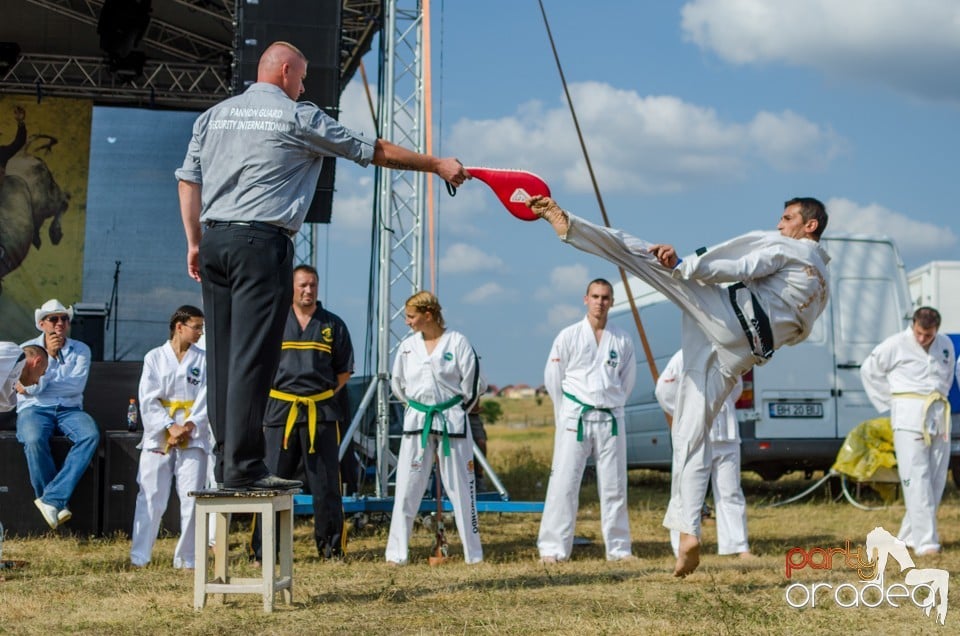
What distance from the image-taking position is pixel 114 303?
14.2m

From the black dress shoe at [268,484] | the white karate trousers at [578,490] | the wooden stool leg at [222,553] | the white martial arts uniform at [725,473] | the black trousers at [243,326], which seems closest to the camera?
the black trousers at [243,326]

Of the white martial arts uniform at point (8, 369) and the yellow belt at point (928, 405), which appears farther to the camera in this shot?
the yellow belt at point (928, 405)

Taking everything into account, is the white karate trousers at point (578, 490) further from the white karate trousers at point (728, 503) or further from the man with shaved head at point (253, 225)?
the man with shaved head at point (253, 225)

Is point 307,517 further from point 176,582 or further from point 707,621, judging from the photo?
point 707,621

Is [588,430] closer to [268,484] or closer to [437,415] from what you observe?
[437,415]

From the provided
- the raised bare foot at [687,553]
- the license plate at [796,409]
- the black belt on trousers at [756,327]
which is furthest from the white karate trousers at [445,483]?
the license plate at [796,409]

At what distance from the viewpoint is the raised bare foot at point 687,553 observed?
17.8 feet

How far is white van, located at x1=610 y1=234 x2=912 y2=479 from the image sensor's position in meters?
11.6

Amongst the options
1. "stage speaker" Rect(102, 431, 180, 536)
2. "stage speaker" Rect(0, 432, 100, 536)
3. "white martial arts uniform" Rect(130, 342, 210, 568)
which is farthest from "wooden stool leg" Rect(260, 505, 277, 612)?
"stage speaker" Rect(0, 432, 100, 536)

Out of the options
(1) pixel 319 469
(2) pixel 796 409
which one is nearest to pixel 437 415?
(1) pixel 319 469

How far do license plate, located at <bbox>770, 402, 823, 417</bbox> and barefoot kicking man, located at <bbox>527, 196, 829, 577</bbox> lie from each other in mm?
6071

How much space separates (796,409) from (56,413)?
284 inches

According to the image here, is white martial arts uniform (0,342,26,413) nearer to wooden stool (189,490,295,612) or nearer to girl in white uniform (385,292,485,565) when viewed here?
wooden stool (189,490,295,612)
